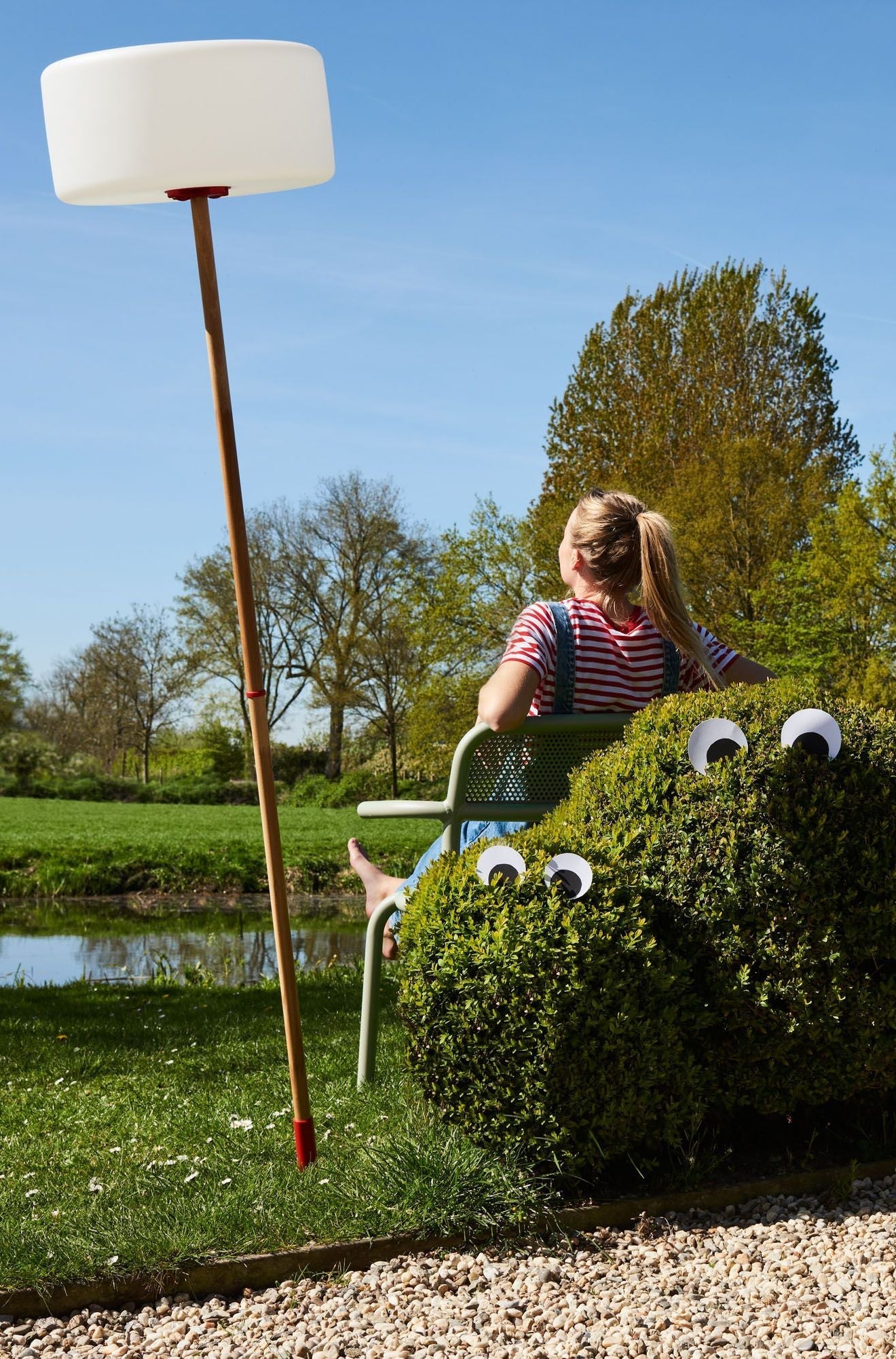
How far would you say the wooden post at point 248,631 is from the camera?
339cm

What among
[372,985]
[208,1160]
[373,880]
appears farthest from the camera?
[373,880]

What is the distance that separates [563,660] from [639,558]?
0.45 m

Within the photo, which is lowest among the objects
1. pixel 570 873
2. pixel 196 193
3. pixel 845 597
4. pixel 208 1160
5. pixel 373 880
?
pixel 208 1160

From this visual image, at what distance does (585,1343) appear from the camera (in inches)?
103

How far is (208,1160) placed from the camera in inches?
141

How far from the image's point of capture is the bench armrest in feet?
12.3

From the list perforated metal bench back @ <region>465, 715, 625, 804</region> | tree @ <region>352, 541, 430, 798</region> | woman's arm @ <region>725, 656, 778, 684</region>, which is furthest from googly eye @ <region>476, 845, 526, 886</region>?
tree @ <region>352, 541, 430, 798</region>

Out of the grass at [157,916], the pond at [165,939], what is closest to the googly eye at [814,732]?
the pond at [165,939]

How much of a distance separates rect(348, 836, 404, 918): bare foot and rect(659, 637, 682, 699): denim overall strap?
3.76ft

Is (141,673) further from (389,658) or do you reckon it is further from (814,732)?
(814,732)

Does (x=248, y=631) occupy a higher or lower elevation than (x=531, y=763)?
higher

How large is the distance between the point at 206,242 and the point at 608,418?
23.3 m

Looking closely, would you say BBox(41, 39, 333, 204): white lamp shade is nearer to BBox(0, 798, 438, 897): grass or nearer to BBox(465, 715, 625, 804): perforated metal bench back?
BBox(465, 715, 625, 804): perforated metal bench back

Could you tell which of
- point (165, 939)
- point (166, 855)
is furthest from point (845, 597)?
point (165, 939)
